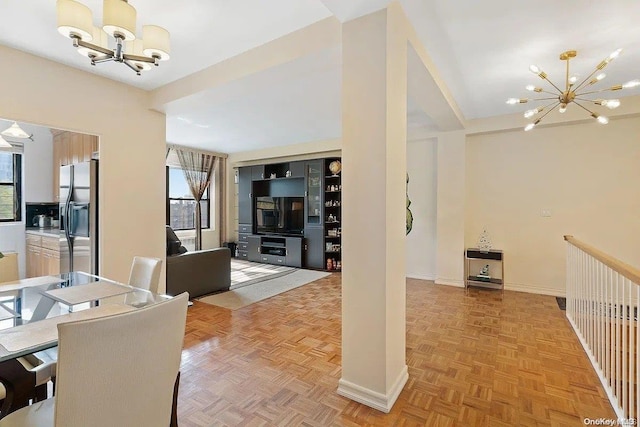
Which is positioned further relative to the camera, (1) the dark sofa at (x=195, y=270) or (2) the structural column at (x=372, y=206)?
(1) the dark sofa at (x=195, y=270)

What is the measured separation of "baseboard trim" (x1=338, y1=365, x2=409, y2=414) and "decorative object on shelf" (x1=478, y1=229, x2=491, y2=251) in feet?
11.3

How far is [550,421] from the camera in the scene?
1.71m

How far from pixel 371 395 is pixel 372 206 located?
1.20 metres

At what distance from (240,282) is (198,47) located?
3537 mm

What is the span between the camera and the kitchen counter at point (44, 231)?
13.4 feet

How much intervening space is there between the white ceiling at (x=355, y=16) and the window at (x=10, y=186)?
3.16 meters

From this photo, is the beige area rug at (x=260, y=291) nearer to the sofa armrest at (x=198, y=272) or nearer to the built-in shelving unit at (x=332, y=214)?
the sofa armrest at (x=198, y=272)

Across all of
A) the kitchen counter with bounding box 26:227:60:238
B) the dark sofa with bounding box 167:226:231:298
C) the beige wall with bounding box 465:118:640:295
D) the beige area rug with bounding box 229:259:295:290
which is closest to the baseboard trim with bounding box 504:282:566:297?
the beige wall with bounding box 465:118:640:295

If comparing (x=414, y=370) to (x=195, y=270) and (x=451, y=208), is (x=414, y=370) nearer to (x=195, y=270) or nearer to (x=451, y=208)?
(x=195, y=270)

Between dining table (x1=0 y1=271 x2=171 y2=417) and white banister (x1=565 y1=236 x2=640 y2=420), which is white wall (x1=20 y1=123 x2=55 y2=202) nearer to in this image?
dining table (x1=0 y1=271 x2=171 y2=417)

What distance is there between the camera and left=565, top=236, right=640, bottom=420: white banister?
5.59ft

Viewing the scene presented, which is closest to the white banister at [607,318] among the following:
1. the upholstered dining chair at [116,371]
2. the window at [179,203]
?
the upholstered dining chair at [116,371]

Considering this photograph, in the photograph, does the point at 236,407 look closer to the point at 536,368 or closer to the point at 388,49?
the point at 536,368

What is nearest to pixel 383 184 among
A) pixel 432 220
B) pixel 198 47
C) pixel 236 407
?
pixel 236 407
